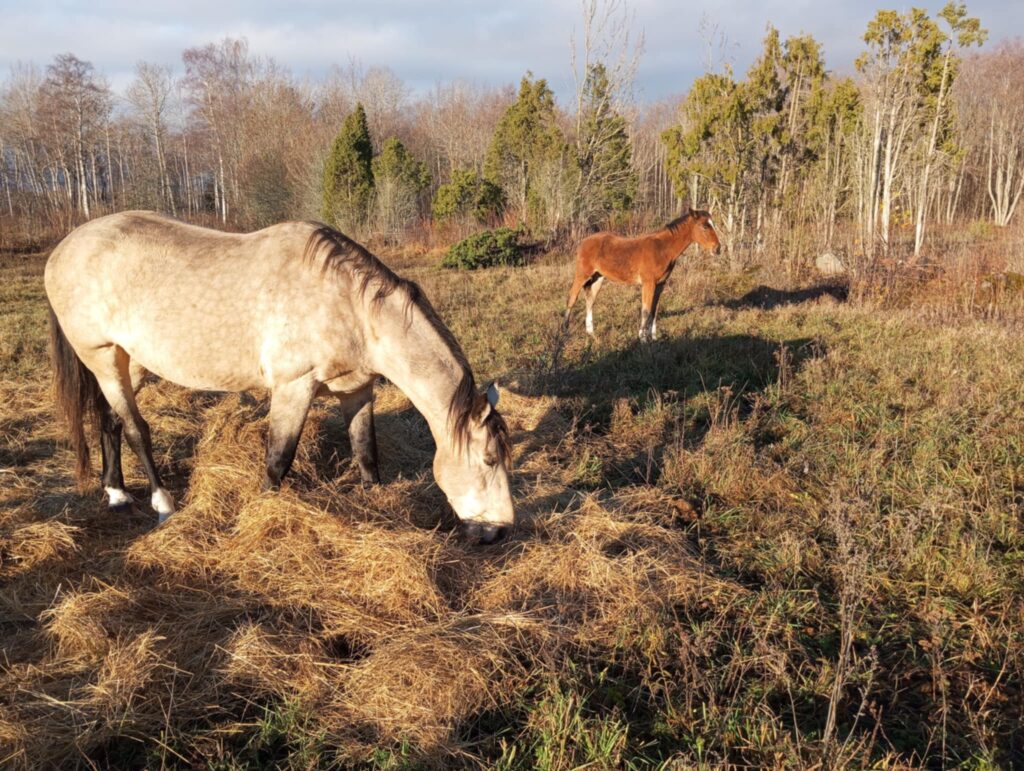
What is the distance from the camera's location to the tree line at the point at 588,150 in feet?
42.1

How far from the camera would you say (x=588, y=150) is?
18672 mm

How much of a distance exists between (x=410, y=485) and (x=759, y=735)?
240 centimetres

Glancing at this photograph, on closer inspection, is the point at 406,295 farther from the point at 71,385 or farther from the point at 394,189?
the point at 394,189

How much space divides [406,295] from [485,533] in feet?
4.36

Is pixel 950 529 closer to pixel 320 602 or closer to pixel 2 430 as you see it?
pixel 320 602

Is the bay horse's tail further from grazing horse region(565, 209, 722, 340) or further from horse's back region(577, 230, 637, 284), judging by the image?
horse's back region(577, 230, 637, 284)

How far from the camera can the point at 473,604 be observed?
106 inches

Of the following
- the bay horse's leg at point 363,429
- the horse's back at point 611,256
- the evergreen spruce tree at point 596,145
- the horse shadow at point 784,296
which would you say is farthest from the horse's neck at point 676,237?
the evergreen spruce tree at point 596,145

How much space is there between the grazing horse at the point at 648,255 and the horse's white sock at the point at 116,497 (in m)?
5.92

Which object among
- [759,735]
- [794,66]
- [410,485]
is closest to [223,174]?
[794,66]

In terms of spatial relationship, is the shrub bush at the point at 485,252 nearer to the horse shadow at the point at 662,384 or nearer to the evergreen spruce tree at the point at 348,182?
the evergreen spruce tree at the point at 348,182

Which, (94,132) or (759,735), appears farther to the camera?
(94,132)

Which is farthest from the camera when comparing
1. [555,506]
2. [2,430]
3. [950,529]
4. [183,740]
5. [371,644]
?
[2,430]

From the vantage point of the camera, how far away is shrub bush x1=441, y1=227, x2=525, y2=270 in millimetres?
15688
